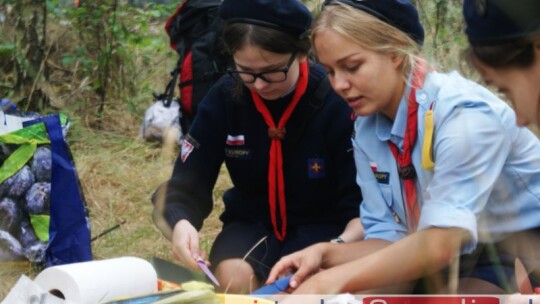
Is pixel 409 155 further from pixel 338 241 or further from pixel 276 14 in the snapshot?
pixel 276 14

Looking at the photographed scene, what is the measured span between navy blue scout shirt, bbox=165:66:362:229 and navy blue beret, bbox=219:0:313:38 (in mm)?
161

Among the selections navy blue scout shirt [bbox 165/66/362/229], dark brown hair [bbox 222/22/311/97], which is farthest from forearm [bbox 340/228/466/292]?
dark brown hair [bbox 222/22/311/97]

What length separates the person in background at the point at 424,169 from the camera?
190 cm

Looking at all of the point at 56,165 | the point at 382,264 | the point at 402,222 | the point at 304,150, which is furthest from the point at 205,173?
the point at 382,264

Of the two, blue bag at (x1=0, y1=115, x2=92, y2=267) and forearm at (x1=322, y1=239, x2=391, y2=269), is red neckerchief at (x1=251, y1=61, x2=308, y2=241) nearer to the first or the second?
forearm at (x1=322, y1=239, x2=391, y2=269)

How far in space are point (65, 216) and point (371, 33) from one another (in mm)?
1242

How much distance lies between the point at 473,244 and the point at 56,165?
140 centimetres

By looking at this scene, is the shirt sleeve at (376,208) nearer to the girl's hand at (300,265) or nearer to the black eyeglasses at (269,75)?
the girl's hand at (300,265)

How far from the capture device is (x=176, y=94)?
4.82 metres

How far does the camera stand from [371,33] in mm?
2021

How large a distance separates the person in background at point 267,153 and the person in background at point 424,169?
0.93 ft

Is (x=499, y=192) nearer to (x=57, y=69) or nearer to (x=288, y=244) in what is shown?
(x=288, y=244)

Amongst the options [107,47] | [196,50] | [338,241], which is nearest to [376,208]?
[338,241]

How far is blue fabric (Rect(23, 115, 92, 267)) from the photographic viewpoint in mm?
2770
